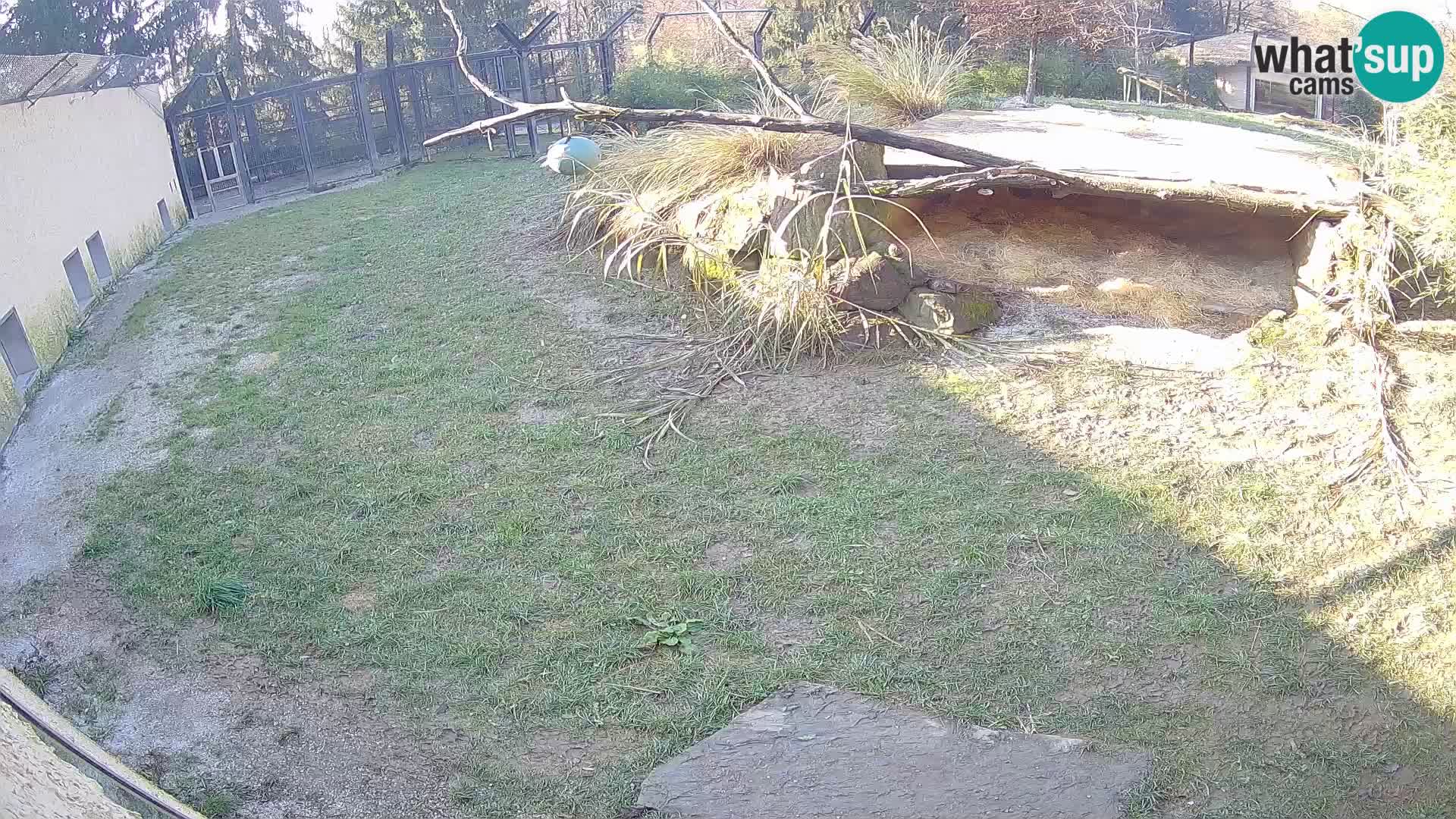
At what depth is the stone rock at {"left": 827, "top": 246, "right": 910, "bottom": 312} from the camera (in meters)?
5.96

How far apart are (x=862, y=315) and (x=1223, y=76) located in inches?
870

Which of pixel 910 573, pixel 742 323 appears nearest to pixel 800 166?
pixel 742 323

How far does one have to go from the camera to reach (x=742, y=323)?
6.11m

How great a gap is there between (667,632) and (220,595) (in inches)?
71.2

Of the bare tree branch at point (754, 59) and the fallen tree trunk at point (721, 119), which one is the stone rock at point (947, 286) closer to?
the fallen tree trunk at point (721, 119)

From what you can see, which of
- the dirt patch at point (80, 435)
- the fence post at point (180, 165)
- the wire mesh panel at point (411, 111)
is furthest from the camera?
the wire mesh panel at point (411, 111)

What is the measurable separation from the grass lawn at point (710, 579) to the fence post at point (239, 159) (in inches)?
304

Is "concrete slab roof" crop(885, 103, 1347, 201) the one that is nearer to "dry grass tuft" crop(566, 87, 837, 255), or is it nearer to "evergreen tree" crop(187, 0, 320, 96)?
"dry grass tuft" crop(566, 87, 837, 255)

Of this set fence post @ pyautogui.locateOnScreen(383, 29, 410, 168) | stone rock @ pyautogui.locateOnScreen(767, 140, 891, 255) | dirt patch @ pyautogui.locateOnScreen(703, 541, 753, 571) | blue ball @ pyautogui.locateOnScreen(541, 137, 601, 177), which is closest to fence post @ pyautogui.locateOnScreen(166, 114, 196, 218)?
fence post @ pyautogui.locateOnScreen(383, 29, 410, 168)

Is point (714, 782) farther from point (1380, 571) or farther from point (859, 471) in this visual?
point (1380, 571)

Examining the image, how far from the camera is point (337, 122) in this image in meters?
14.9

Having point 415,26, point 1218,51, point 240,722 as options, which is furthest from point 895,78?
point 1218,51

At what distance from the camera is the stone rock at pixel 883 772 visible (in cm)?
296

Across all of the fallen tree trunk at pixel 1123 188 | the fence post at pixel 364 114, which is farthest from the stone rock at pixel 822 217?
the fence post at pixel 364 114
